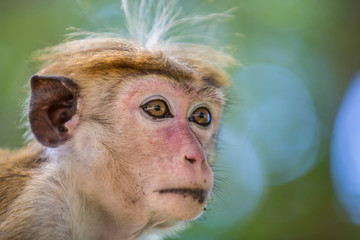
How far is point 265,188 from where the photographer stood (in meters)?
8.62

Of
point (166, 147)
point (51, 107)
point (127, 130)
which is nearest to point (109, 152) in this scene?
point (127, 130)

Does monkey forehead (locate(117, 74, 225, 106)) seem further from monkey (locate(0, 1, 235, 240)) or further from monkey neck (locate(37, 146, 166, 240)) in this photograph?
monkey neck (locate(37, 146, 166, 240))

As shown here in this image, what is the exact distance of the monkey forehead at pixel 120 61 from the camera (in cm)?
434

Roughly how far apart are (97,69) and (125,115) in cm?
49

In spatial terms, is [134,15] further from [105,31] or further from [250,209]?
[250,209]

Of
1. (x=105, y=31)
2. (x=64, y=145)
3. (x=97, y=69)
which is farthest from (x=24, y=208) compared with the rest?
(x=105, y=31)

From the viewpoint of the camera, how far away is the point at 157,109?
4223mm

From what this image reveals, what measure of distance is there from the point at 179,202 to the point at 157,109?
82 centimetres

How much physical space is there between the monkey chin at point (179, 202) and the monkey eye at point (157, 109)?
67cm

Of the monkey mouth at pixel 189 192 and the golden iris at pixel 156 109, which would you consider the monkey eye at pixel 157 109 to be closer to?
the golden iris at pixel 156 109

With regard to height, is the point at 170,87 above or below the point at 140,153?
above

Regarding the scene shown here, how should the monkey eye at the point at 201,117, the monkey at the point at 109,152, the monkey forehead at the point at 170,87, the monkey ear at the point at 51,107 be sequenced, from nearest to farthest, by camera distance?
the monkey at the point at 109,152, the monkey ear at the point at 51,107, the monkey forehead at the point at 170,87, the monkey eye at the point at 201,117

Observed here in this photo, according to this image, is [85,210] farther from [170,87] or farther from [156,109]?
[170,87]

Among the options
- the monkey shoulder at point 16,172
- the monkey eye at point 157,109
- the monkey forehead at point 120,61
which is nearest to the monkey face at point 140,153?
the monkey eye at point 157,109
